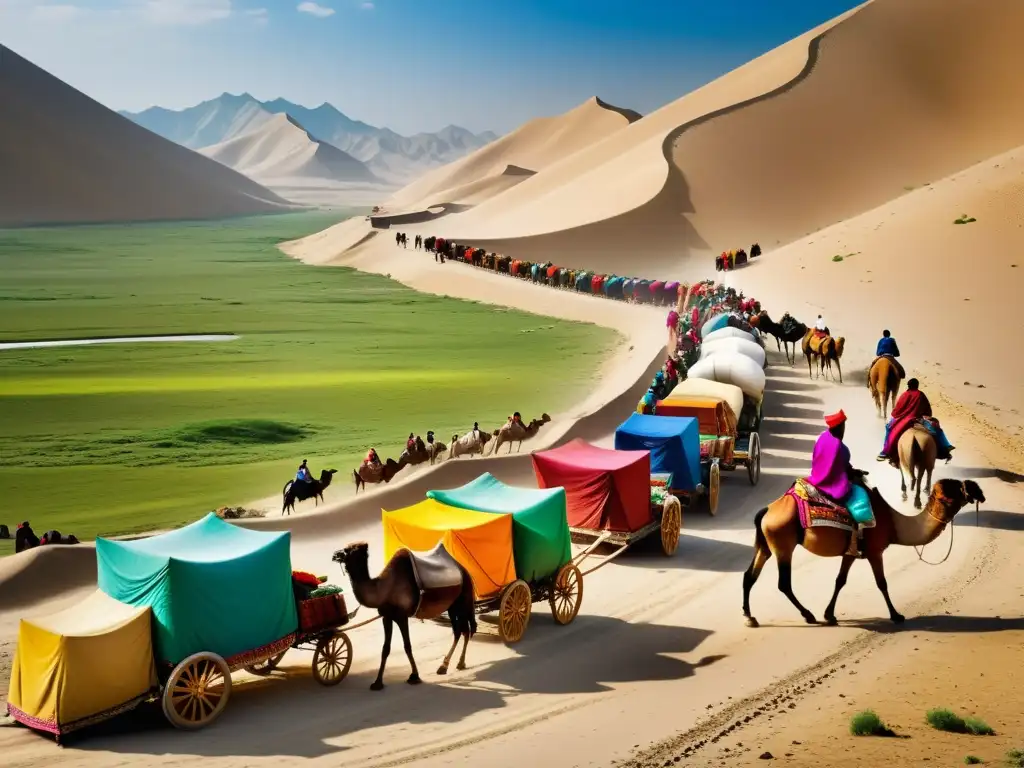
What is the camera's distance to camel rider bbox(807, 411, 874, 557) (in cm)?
1302

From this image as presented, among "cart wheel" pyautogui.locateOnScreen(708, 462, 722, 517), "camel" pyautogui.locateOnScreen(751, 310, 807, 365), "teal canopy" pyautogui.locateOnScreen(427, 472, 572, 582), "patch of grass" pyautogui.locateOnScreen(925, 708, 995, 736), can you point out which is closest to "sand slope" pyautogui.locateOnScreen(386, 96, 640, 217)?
"camel" pyautogui.locateOnScreen(751, 310, 807, 365)

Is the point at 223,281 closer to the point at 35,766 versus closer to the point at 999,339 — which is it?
the point at 999,339

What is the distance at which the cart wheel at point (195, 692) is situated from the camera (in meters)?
10.7

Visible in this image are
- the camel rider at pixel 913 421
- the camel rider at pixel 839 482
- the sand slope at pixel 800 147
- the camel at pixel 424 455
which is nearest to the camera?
the camel rider at pixel 839 482

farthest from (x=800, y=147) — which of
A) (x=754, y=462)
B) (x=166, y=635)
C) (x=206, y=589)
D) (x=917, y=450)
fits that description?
(x=166, y=635)

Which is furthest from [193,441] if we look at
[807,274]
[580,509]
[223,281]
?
[223,281]

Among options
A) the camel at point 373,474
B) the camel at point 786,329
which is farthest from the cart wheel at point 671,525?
the camel at point 786,329

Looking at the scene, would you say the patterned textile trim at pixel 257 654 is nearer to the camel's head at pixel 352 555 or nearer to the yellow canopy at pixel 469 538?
the camel's head at pixel 352 555

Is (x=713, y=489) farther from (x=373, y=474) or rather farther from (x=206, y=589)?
(x=206, y=589)

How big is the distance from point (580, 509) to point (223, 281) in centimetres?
5460

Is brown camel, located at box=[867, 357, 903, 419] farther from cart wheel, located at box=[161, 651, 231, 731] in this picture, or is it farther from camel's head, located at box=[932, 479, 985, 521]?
cart wheel, located at box=[161, 651, 231, 731]

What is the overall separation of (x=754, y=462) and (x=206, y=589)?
37.5 feet

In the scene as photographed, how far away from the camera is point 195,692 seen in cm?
1088

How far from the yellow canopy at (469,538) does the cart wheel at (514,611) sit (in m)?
0.14
